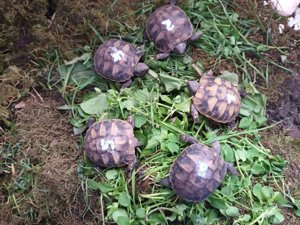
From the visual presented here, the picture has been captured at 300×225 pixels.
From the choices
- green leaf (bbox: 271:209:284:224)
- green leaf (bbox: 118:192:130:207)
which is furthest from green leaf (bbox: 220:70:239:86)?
green leaf (bbox: 118:192:130:207)

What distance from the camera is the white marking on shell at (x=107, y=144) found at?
2.29 metres

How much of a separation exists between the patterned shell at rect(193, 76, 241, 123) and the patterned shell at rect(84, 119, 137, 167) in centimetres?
35

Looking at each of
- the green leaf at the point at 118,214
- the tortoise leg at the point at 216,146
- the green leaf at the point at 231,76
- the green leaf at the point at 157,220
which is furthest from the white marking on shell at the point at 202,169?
the green leaf at the point at 231,76

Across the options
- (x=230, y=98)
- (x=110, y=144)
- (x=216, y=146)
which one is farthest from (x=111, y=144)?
(x=230, y=98)

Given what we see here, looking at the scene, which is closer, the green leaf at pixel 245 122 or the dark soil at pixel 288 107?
the green leaf at pixel 245 122

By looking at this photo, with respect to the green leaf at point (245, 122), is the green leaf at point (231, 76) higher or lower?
higher

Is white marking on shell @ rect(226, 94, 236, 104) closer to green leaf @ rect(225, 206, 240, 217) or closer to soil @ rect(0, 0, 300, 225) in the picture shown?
soil @ rect(0, 0, 300, 225)

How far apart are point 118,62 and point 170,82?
259mm

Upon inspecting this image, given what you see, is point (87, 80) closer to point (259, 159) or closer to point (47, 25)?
point (47, 25)

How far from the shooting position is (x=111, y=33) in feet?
8.42

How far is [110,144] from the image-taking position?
2.30 m

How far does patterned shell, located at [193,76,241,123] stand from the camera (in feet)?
7.77

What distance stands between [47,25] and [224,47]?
857mm

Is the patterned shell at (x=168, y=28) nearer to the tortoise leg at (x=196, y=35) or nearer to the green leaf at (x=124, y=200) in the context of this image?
the tortoise leg at (x=196, y=35)
